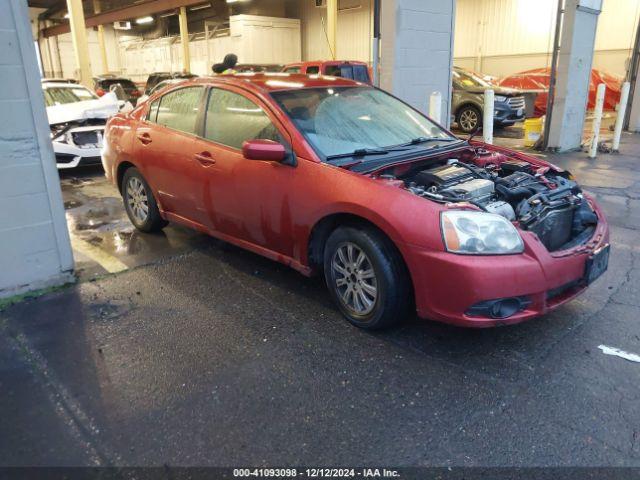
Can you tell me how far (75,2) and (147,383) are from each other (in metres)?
17.4

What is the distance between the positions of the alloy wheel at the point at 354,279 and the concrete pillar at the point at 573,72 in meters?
8.53

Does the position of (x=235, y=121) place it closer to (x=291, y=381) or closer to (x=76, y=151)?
(x=291, y=381)

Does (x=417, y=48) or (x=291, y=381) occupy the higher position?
(x=417, y=48)

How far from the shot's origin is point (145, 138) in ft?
16.0

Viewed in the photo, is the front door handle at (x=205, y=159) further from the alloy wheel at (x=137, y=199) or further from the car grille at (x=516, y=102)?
the car grille at (x=516, y=102)

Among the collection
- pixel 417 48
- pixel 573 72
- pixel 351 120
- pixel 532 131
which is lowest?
pixel 532 131

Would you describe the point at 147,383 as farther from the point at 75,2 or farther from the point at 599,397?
the point at 75,2

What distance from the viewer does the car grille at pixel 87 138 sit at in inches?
328

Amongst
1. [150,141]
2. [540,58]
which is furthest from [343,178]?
[540,58]

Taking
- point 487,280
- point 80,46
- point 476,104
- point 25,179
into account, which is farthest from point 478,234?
point 80,46

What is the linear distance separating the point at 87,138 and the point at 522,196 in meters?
7.32

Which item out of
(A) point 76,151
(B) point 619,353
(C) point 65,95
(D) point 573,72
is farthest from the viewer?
(D) point 573,72

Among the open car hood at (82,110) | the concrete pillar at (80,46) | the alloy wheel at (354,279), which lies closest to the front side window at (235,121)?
the alloy wheel at (354,279)

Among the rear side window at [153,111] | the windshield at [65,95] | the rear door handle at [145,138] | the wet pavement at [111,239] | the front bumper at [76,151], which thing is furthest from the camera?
the windshield at [65,95]
